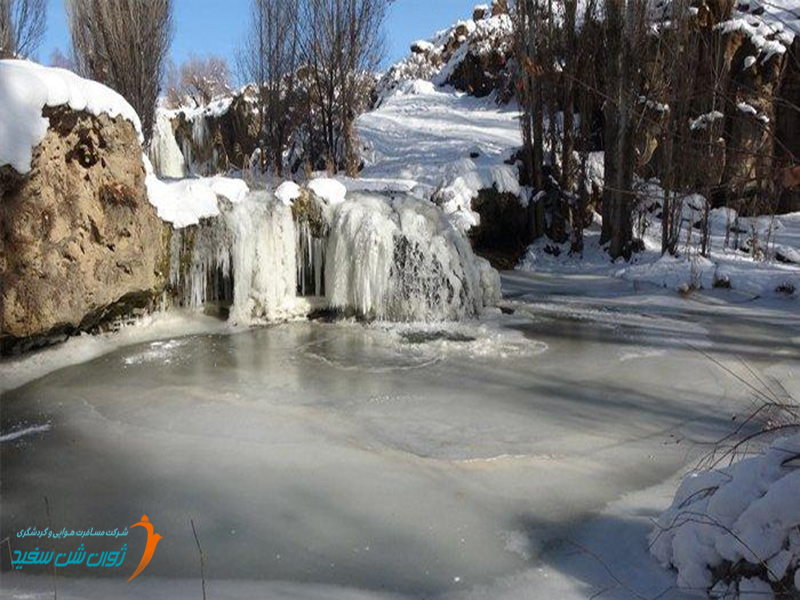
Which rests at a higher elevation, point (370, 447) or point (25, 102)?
point (25, 102)

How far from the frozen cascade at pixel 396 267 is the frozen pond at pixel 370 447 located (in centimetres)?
82

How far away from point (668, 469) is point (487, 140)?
12756 mm

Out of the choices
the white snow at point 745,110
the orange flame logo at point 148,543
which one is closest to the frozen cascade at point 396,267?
the white snow at point 745,110

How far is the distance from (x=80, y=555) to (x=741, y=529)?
246 cm

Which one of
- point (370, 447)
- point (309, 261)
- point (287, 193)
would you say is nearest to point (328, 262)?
point (309, 261)

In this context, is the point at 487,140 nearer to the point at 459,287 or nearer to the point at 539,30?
the point at 539,30

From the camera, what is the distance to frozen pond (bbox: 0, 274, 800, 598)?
2.67 meters

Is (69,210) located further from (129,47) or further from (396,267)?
(129,47)

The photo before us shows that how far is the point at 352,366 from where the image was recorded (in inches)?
219

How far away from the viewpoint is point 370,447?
382 centimetres

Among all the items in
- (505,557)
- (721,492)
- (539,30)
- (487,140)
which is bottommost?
(505,557)

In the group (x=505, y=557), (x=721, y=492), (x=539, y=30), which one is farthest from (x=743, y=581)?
(x=539, y=30)

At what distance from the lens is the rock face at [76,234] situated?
537cm

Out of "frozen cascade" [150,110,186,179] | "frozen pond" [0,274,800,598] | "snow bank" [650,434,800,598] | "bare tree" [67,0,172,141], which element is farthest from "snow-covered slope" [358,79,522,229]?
"snow bank" [650,434,800,598]
